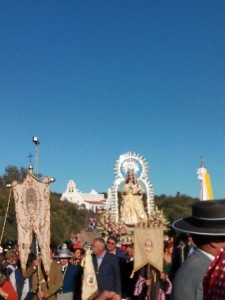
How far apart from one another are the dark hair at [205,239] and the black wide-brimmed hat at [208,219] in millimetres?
32

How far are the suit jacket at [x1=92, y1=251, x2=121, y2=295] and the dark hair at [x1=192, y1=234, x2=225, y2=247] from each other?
5.91 metres

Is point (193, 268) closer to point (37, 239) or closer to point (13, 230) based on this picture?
point (37, 239)

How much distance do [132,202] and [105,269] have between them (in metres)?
20.2

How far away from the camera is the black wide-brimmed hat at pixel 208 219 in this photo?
301 centimetres

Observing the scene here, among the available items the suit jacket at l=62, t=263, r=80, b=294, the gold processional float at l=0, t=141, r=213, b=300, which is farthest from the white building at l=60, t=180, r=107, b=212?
the suit jacket at l=62, t=263, r=80, b=294

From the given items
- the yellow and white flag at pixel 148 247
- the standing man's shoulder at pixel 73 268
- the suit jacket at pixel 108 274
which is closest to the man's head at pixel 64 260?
the standing man's shoulder at pixel 73 268

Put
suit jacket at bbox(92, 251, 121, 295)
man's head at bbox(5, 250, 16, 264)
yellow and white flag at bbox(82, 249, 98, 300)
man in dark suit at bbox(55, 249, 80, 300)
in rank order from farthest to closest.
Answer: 1. man's head at bbox(5, 250, 16, 264)
2. man in dark suit at bbox(55, 249, 80, 300)
3. suit jacket at bbox(92, 251, 121, 295)
4. yellow and white flag at bbox(82, 249, 98, 300)

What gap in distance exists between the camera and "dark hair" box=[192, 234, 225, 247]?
3.03 meters

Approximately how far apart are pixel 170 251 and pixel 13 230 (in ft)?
81.7

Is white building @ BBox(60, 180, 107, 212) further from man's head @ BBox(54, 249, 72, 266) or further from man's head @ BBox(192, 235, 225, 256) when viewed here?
man's head @ BBox(192, 235, 225, 256)

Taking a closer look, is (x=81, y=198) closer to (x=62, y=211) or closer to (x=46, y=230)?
(x=62, y=211)

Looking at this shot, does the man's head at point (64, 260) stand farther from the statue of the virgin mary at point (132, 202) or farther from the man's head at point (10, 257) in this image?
the statue of the virgin mary at point (132, 202)

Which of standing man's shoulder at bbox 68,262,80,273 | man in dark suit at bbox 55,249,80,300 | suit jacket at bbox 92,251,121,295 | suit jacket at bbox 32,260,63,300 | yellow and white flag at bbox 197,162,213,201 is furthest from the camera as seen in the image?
yellow and white flag at bbox 197,162,213,201

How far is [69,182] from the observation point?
392ft
